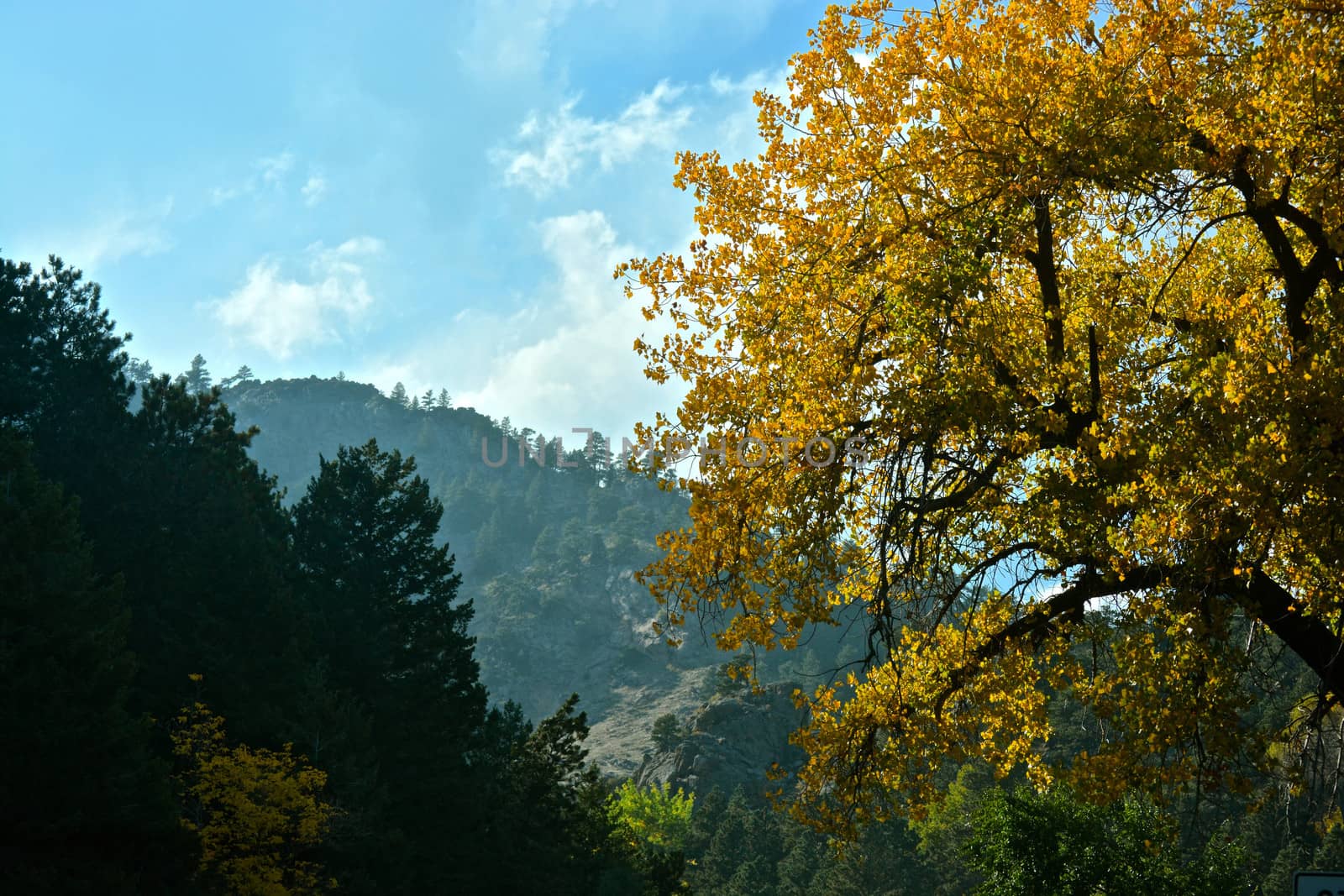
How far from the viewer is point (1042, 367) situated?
9703mm

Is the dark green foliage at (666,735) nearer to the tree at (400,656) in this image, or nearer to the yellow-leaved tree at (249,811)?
the tree at (400,656)

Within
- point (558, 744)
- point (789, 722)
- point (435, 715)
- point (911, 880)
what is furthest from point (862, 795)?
point (789, 722)

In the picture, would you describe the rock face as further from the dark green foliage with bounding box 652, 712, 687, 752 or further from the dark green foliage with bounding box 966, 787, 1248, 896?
the dark green foliage with bounding box 966, 787, 1248, 896

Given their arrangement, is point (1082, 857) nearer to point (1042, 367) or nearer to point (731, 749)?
point (1042, 367)

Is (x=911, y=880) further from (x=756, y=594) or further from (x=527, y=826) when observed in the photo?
(x=756, y=594)

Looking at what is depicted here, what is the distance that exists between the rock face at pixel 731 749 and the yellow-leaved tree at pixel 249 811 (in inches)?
3341

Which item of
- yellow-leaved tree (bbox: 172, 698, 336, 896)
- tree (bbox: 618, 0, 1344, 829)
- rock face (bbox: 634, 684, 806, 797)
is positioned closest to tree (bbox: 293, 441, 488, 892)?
yellow-leaved tree (bbox: 172, 698, 336, 896)

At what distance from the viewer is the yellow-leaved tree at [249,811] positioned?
26.4m

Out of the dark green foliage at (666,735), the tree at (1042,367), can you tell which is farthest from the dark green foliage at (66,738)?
the dark green foliage at (666,735)

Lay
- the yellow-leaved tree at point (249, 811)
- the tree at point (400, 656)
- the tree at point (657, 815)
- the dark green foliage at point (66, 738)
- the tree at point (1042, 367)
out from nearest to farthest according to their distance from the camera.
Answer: the tree at point (1042, 367)
the dark green foliage at point (66, 738)
the yellow-leaved tree at point (249, 811)
the tree at point (400, 656)
the tree at point (657, 815)

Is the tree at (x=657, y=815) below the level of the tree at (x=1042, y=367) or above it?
below

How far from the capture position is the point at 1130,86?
9453 millimetres

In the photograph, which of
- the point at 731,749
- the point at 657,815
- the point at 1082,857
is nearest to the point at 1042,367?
the point at 1082,857

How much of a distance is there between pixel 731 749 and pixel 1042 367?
112 meters
